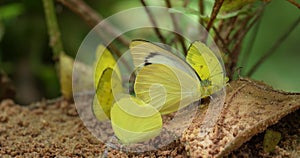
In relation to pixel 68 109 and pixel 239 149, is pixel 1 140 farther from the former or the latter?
pixel 239 149

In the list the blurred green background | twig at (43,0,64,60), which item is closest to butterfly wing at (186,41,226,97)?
twig at (43,0,64,60)

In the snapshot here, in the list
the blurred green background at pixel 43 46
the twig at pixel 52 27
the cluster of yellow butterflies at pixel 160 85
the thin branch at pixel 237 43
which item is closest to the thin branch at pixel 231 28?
the thin branch at pixel 237 43

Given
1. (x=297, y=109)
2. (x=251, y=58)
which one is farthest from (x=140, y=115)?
(x=251, y=58)

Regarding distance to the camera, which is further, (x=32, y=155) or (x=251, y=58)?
(x=251, y=58)

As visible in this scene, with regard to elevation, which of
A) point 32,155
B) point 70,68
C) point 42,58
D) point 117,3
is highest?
point 117,3

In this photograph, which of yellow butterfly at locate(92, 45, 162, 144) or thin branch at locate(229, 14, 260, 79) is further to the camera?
thin branch at locate(229, 14, 260, 79)

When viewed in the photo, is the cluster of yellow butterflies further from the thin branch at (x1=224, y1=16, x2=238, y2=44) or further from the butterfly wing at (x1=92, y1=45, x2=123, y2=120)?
the thin branch at (x1=224, y1=16, x2=238, y2=44)

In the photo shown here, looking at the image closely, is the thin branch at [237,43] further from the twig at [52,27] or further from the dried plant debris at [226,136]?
the twig at [52,27]
